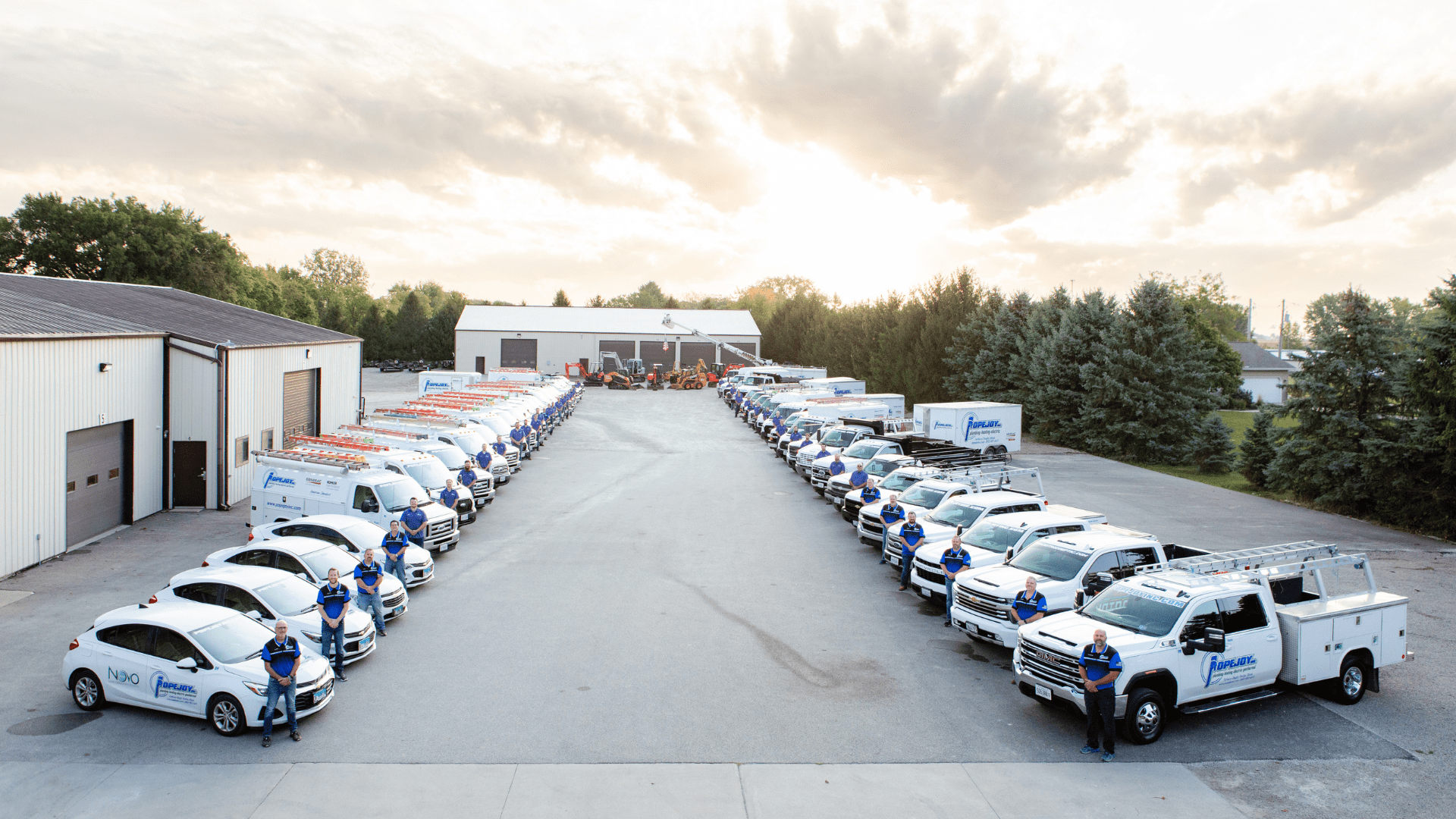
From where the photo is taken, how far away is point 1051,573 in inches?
493

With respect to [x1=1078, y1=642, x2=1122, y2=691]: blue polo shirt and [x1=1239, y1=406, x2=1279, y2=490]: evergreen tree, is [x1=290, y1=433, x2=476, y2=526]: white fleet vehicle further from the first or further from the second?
[x1=1239, y1=406, x2=1279, y2=490]: evergreen tree

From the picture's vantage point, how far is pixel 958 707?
10.4 meters

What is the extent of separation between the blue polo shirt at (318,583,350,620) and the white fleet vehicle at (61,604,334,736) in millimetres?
660

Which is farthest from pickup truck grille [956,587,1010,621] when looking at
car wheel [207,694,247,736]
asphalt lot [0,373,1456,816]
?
car wheel [207,694,247,736]

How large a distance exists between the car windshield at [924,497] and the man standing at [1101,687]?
27.5 feet

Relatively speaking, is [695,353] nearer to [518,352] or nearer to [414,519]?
[518,352]

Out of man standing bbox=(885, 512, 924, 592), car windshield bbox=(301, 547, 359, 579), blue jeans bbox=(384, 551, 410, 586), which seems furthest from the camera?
man standing bbox=(885, 512, 924, 592)

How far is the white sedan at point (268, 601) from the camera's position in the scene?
11164 millimetres

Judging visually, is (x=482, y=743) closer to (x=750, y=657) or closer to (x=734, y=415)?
(x=750, y=657)

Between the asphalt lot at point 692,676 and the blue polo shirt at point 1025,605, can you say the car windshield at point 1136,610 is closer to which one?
the blue polo shirt at point 1025,605

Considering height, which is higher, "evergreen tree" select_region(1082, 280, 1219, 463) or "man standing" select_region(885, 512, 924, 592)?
"evergreen tree" select_region(1082, 280, 1219, 463)

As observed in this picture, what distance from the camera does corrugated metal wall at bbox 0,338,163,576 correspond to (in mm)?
15484

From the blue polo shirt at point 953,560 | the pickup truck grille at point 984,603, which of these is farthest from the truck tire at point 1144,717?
the blue polo shirt at point 953,560

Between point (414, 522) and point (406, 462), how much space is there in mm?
4889
